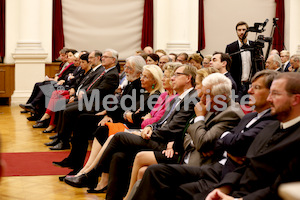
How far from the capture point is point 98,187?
173 inches

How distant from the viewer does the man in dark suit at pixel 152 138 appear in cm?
384

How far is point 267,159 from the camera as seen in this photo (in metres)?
2.46

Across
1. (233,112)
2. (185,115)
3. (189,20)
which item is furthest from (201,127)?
(189,20)

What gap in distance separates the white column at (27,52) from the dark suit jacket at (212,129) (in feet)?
26.0

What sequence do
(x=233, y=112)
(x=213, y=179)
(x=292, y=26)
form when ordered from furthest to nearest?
(x=292, y=26) → (x=233, y=112) → (x=213, y=179)

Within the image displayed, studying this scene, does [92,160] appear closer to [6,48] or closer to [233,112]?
[233,112]

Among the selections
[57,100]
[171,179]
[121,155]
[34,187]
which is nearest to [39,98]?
[57,100]

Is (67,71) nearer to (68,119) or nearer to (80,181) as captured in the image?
(68,119)

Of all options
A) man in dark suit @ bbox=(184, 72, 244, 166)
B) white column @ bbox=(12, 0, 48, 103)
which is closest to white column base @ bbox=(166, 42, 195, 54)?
white column @ bbox=(12, 0, 48, 103)

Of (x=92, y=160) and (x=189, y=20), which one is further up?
(x=189, y=20)

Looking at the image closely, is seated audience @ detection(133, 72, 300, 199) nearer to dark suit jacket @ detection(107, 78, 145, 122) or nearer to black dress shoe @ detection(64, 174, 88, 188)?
black dress shoe @ detection(64, 174, 88, 188)

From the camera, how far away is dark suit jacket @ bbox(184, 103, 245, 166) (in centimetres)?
317

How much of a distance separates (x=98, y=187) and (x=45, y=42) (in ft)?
23.7

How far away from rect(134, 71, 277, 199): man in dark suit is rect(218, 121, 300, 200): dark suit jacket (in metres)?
0.18
